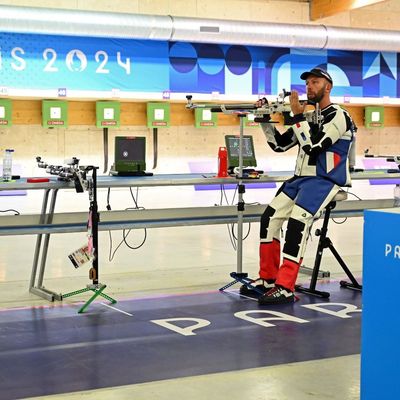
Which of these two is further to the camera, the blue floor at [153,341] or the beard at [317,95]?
the beard at [317,95]

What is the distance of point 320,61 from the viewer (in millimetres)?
12023

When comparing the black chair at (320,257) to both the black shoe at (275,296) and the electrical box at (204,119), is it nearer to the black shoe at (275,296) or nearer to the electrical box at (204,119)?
the black shoe at (275,296)

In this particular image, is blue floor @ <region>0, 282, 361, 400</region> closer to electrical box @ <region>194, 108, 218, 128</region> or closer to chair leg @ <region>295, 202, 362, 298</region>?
chair leg @ <region>295, 202, 362, 298</region>

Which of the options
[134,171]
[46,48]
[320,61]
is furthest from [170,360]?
[320,61]

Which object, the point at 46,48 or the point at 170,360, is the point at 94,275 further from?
the point at 46,48

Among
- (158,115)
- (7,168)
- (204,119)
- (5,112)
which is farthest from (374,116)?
(7,168)

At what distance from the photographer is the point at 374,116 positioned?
41.3 ft

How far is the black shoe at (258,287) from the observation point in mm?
5707

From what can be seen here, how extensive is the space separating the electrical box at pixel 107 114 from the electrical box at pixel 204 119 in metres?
1.21

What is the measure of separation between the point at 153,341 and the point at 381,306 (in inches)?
81.5

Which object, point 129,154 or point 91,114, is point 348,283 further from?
point 91,114

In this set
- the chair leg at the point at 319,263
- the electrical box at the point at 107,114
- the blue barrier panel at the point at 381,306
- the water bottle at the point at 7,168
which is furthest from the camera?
the electrical box at the point at 107,114

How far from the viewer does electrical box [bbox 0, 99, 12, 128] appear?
10164 millimetres

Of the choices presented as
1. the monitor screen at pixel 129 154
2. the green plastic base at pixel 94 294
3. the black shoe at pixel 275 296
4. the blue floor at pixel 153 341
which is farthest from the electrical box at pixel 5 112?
the black shoe at pixel 275 296
